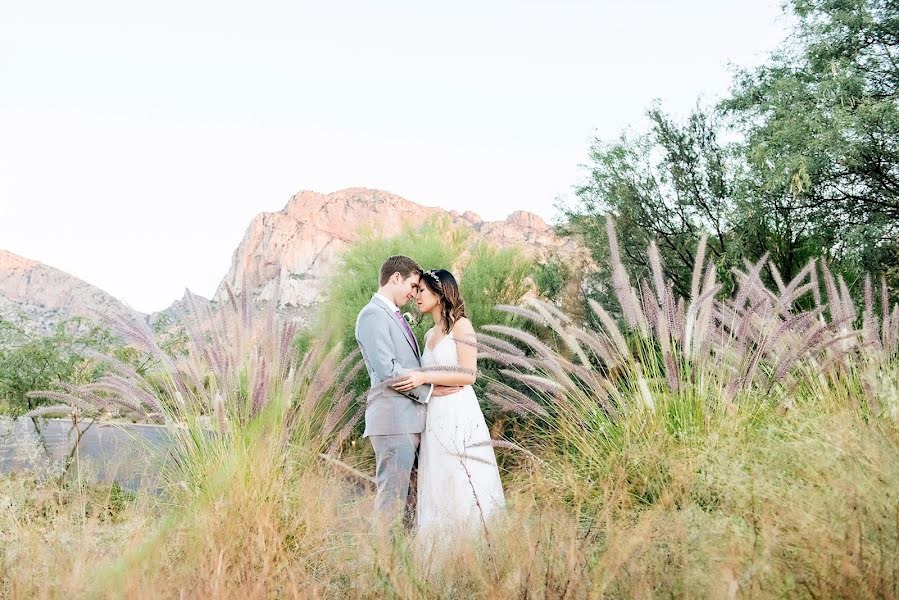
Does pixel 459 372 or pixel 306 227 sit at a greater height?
pixel 306 227

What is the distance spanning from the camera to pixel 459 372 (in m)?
4.95

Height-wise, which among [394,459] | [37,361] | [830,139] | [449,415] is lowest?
[394,459]

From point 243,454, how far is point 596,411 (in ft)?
6.42

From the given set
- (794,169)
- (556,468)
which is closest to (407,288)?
(556,468)

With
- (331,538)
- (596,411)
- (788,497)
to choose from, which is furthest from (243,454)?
(788,497)

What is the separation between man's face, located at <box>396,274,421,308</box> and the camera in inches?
203

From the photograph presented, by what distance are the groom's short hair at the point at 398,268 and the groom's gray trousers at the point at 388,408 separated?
9.1 inches

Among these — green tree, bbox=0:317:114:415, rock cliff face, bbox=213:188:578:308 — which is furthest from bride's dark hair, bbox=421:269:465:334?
rock cliff face, bbox=213:188:578:308

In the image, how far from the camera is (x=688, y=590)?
235cm

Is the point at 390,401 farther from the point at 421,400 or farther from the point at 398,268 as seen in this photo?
the point at 398,268

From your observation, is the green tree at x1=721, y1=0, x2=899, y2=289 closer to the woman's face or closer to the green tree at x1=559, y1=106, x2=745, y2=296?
the green tree at x1=559, y1=106, x2=745, y2=296

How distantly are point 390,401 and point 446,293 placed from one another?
81 cm

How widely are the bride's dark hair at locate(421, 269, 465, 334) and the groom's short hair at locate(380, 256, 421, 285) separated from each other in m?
0.10

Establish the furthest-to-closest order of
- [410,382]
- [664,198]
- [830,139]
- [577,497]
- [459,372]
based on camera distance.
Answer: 1. [664,198]
2. [830,139]
3. [459,372]
4. [410,382]
5. [577,497]
